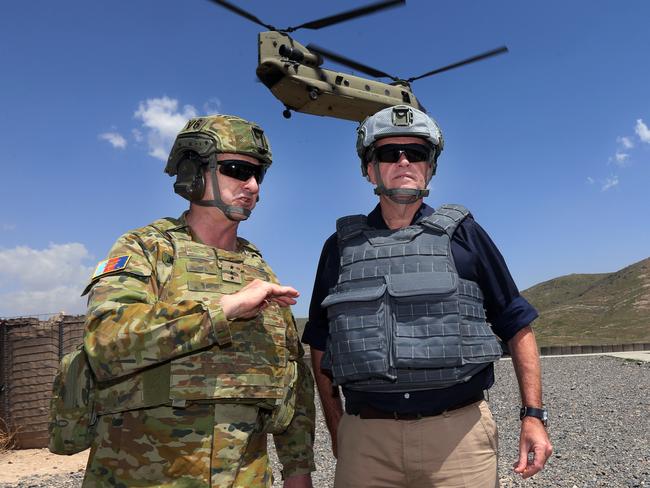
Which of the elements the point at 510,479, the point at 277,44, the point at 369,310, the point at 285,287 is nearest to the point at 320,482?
the point at 510,479

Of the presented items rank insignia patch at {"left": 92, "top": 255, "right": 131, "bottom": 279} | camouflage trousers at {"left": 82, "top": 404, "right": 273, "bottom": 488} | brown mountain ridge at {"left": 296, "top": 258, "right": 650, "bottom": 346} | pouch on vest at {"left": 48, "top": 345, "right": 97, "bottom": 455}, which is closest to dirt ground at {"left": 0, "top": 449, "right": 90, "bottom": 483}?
pouch on vest at {"left": 48, "top": 345, "right": 97, "bottom": 455}

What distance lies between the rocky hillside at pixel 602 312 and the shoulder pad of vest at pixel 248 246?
40716 millimetres

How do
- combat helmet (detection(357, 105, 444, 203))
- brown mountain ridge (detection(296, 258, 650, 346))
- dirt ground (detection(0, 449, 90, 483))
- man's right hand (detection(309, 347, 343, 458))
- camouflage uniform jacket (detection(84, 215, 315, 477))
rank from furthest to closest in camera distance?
brown mountain ridge (detection(296, 258, 650, 346)) < dirt ground (detection(0, 449, 90, 483)) < man's right hand (detection(309, 347, 343, 458)) < combat helmet (detection(357, 105, 444, 203)) < camouflage uniform jacket (detection(84, 215, 315, 477))

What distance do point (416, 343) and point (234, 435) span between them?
973mm

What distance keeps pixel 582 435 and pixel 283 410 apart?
27.3ft

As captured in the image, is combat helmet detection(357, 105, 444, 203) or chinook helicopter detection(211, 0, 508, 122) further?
chinook helicopter detection(211, 0, 508, 122)

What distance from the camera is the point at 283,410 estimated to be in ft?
9.36

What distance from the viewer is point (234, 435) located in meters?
2.60

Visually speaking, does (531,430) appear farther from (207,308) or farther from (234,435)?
(207,308)

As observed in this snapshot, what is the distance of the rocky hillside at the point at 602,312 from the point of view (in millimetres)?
46625

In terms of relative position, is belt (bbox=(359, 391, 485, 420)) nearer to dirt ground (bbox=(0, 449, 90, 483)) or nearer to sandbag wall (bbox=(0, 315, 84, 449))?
dirt ground (bbox=(0, 449, 90, 483))

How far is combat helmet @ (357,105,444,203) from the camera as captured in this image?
3.13 m

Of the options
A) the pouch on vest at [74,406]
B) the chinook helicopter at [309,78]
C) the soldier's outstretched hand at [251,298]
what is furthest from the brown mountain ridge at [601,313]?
the soldier's outstretched hand at [251,298]

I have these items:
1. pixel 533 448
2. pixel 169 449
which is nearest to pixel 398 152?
pixel 533 448
